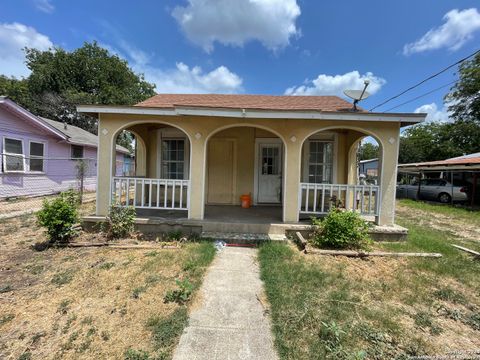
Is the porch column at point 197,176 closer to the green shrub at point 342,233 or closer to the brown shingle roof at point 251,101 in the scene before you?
the brown shingle roof at point 251,101

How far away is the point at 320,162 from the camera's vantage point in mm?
7418

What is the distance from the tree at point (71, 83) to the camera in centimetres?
2316

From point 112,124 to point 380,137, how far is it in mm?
5986

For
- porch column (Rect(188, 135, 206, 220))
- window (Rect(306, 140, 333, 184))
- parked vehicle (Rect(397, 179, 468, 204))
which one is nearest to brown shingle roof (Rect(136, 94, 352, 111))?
window (Rect(306, 140, 333, 184))

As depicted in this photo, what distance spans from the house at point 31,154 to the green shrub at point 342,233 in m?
8.65

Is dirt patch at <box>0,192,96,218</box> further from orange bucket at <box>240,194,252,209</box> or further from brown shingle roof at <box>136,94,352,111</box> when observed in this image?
orange bucket at <box>240,194,252,209</box>

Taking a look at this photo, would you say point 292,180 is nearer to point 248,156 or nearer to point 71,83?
point 248,156

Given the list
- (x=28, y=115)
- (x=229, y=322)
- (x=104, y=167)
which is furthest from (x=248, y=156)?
(x=28, y=115)

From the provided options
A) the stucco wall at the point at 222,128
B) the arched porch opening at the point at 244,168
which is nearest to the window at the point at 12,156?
the stucco wall at the point at 222,128

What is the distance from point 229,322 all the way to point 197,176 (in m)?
3.44

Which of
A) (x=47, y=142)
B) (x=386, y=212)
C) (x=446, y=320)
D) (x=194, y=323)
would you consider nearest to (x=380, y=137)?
(x=386, y=212)

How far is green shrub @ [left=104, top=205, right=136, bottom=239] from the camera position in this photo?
5.18 metres

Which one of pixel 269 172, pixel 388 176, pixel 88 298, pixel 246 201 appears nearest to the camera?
pixel 88 298

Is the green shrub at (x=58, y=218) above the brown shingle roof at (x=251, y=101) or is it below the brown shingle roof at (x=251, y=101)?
below
